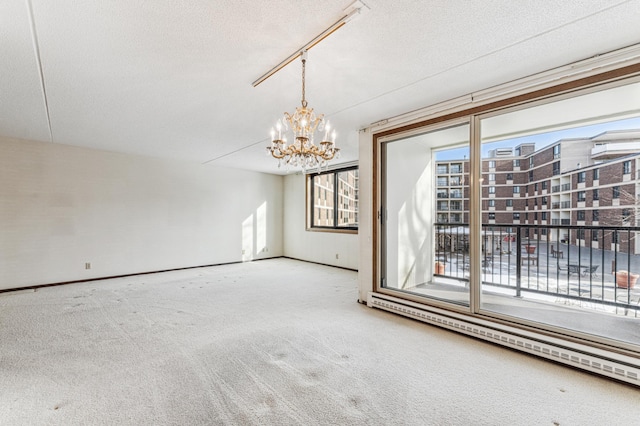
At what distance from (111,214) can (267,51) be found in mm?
4968

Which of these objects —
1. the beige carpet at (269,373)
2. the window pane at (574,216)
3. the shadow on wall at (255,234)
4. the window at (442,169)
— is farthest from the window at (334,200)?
the beige carpet at (269,373)

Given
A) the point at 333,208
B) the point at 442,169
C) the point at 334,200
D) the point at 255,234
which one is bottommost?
the point at 255,234

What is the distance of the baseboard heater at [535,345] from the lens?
204 centimetres

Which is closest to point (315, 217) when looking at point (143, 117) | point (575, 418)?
point (143, 117)

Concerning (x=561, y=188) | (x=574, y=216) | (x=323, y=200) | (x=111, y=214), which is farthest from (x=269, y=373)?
(x=323, y=200)

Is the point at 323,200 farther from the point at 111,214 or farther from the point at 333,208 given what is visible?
the point at 111,214

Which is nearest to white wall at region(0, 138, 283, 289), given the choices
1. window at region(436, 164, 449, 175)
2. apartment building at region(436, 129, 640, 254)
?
window at region(436, 164, 449, 175)

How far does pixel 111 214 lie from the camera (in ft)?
17.5

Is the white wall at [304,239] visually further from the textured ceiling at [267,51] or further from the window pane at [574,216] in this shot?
the textured ceiling at [267,51]

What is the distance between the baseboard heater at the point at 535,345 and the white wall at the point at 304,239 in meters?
3.04

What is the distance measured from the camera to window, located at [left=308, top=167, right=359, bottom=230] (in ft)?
21.6

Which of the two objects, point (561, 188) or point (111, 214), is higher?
point (561, 188)

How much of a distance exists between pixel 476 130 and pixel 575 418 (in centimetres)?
242

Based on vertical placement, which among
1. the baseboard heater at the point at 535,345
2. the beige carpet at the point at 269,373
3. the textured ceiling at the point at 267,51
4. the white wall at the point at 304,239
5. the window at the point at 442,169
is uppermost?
the textured ceiling at the point at 267,51
